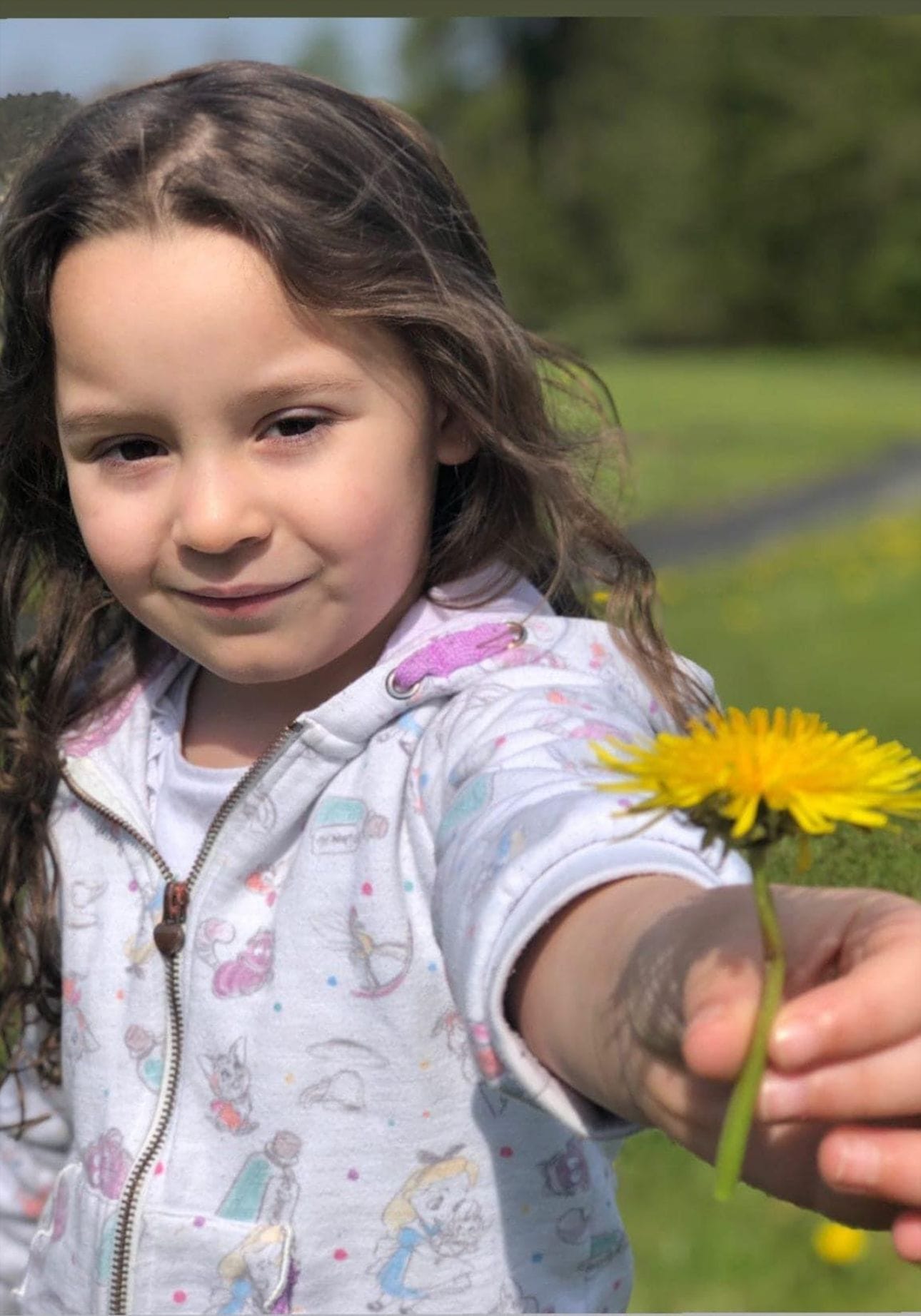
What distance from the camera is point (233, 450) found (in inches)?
44.6

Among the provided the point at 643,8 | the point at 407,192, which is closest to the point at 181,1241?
the point at 407,192

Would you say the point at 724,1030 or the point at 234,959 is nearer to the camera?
the point at 724,1030

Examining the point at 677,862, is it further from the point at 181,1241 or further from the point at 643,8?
the point at 643,8

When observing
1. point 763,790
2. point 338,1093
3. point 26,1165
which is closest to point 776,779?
point 763,790

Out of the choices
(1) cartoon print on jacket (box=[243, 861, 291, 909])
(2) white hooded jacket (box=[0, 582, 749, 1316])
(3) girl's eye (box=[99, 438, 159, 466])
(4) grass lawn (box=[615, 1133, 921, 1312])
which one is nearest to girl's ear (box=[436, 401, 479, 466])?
(2) white hooded jacket (box=[0, 582, 749, 1316])

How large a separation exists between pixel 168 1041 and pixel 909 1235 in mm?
747

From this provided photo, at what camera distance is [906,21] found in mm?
18359

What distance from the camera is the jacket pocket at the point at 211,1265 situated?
48.3 inches

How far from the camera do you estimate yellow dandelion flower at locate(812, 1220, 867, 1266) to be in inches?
69.6

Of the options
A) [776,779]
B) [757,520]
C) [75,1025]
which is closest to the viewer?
[776,779]

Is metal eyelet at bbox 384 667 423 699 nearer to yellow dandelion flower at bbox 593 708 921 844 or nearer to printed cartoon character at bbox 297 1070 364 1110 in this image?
printed cartoon character at bbox 297 1070 364 1110

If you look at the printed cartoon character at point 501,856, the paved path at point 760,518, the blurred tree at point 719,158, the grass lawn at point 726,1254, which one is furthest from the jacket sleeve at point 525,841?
the blurred tree at point 719,158

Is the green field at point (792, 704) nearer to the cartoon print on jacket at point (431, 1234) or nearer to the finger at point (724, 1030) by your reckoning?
the cartoon print on jacket at point (431, 1234)

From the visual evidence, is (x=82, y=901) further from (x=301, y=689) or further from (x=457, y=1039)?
(x=457, y=1039)
